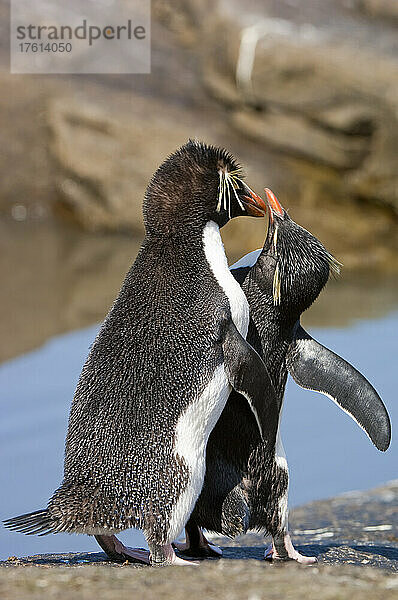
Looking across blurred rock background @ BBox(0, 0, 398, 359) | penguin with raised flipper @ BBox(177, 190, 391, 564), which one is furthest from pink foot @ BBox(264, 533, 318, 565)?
blurred rock background @ BBox(0, 0, 398, 359)

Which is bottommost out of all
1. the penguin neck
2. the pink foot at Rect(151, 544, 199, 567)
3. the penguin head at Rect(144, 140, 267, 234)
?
the pink foot at Rect(151, 544, 199, 567)

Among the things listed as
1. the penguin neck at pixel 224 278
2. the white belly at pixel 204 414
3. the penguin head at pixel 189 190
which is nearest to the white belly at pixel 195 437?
the white belly at pixel 204 414

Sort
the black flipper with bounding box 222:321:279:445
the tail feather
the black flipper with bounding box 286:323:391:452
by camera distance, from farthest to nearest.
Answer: the black flipper with bounding box 286:323:391:452 < the black flipper with bounding box 222:321:279:445 < the tail feather

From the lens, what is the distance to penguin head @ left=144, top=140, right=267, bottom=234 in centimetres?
271

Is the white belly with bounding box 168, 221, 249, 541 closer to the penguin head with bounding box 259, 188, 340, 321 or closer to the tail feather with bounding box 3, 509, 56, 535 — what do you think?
the penguin head with bounding box 259, 188, 340, 321

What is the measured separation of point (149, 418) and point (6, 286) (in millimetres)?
5670

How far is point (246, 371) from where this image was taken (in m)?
2.65

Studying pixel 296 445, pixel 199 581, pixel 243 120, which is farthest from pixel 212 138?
pixel 199 581

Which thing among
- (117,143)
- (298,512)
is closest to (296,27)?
(117,143)

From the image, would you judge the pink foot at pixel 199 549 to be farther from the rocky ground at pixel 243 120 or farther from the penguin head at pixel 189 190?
the rocky ground at pixel 243 120

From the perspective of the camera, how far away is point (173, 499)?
2562mm

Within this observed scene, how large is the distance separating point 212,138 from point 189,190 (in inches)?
270

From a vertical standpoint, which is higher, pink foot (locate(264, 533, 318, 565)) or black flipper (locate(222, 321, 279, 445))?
black flipper (locate(222, 321, 279, 445))

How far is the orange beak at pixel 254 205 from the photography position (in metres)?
2.85
